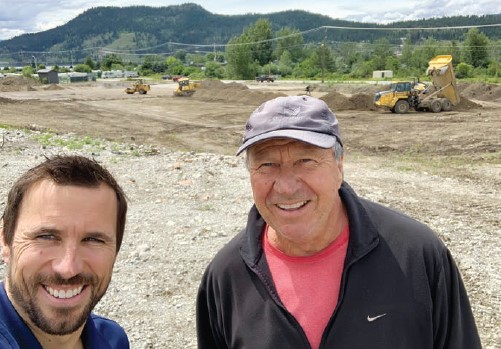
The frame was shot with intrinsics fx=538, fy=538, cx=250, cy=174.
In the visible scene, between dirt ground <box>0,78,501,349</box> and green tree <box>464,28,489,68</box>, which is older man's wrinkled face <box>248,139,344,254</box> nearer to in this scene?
dirt ground <box>0,78,501,349</box>

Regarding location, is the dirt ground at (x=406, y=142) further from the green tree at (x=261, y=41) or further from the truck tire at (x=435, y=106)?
the green tree at (x=261, y=41)

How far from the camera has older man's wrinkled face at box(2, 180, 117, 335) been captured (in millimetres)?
1958

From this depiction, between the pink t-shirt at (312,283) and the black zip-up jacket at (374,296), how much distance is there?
39mm

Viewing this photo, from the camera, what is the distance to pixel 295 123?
2.17 m

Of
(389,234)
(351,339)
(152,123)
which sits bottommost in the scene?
(152,123)

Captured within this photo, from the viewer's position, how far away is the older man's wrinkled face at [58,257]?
196 cm

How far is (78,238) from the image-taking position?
6.68 feet

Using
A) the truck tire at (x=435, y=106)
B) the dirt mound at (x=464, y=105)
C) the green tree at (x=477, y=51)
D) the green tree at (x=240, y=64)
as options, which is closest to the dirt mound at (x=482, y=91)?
the dirt mound at (x=464, y=105)

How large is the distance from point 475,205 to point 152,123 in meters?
16.9

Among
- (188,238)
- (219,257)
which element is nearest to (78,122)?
(188,238)

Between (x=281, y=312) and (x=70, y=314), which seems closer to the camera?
(x=70, y=314)

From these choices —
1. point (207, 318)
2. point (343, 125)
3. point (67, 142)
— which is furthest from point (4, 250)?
point (343, 125)

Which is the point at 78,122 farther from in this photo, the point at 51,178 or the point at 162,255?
the point at 51,178

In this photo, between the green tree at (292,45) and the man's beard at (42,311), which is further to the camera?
the green tree at (292,45)
